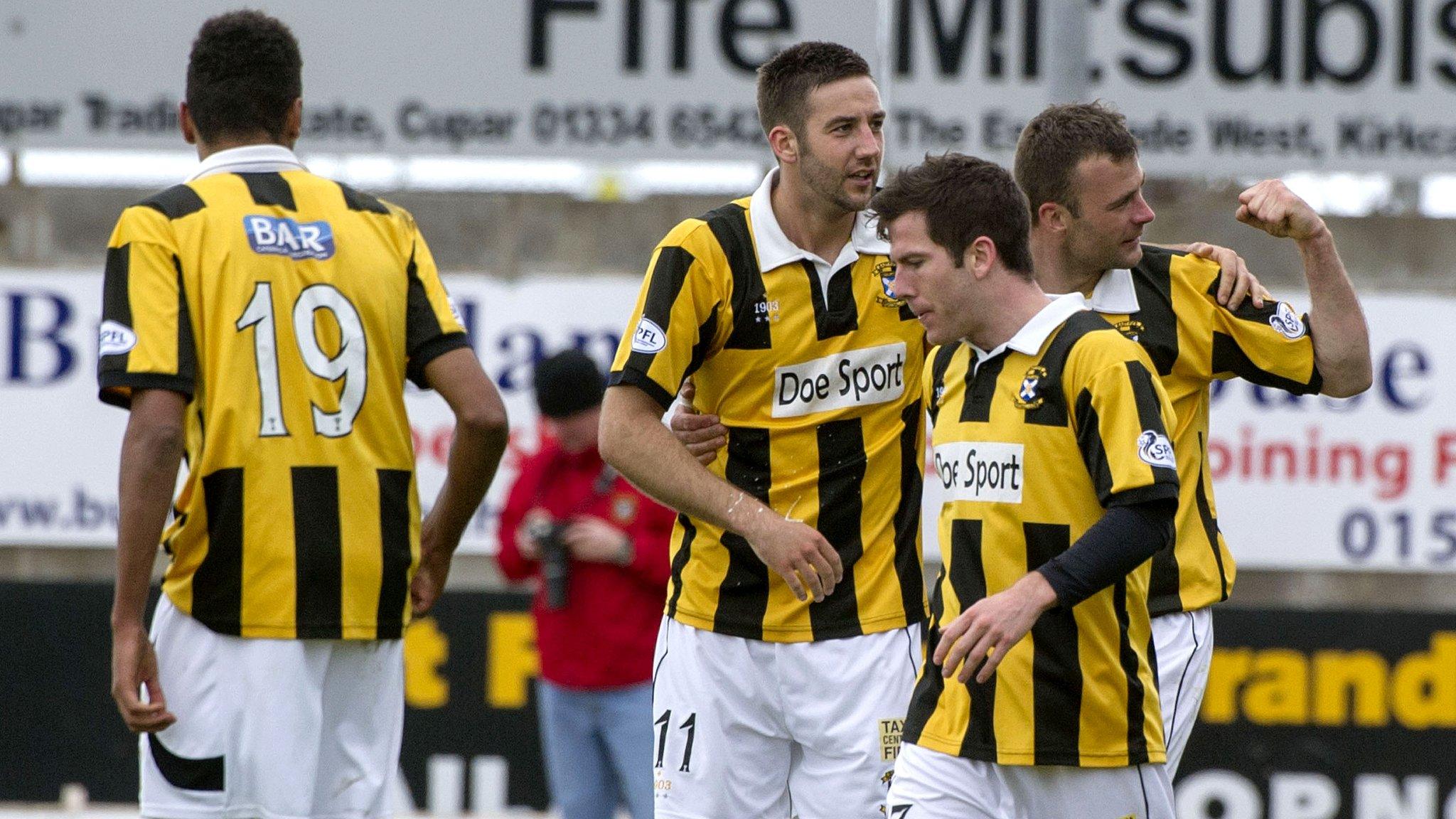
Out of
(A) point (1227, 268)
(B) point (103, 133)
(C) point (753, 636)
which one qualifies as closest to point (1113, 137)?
(A) point (1227, 268)

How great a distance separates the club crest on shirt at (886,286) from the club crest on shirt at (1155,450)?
960mm

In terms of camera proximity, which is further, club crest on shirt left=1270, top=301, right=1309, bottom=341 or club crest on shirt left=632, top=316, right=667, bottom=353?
club crest on shirt left=1270, top=301, right=1309, bottom=341

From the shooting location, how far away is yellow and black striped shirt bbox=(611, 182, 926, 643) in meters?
3.89

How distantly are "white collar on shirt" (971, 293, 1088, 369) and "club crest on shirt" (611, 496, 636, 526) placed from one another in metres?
2.56

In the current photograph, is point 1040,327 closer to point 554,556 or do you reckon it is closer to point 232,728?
point 232,728

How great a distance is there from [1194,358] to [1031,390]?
79cm

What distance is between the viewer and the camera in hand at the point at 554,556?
5688 millimetres

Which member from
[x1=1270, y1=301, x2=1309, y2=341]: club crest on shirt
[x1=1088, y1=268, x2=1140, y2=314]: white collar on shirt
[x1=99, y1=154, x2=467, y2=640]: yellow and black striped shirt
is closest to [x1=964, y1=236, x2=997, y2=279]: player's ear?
[x1=1088, y1=268, x2=1140, y2=314]: white collar on shirt

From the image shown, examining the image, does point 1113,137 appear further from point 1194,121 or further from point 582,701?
point 1194,121

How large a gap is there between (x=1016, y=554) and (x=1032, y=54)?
460cm

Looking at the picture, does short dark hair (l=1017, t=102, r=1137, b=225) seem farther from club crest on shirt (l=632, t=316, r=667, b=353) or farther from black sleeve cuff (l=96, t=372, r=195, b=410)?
black sleeve cuff (l=96, t=372, r=195, b=410)

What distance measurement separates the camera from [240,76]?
3602 millimetres

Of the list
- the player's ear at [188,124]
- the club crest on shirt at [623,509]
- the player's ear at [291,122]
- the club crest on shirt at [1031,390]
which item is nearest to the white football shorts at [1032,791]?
the club crest on shirt at [1031,390]

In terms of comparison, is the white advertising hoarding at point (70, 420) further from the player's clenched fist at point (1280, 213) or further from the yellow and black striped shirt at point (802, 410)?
the player's clenched fist at point (1280, 213)
